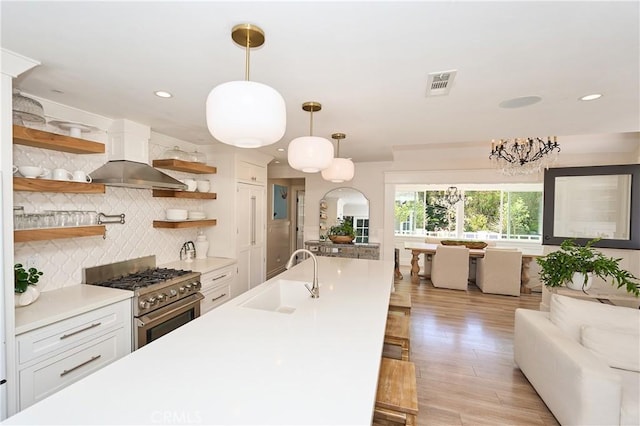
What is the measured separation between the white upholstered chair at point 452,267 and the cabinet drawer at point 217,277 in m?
3.82

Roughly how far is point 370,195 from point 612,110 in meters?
3.38

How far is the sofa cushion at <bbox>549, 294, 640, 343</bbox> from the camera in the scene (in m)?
2.06

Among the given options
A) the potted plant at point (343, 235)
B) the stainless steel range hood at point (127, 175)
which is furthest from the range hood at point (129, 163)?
the potted plant at point (343, 235)

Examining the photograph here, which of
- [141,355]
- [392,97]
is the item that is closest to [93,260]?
[141,355]

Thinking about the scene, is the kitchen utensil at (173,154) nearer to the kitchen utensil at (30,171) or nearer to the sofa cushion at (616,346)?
the kitchen utensil at (30,171)

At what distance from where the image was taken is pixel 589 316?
2156 millimetres

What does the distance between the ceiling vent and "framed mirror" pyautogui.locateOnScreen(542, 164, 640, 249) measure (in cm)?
387

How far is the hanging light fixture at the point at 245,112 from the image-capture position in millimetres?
1104

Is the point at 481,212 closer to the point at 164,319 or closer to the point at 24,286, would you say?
the point at 164,319

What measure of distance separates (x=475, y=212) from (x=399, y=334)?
22.3 ft

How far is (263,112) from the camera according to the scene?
3.69ft

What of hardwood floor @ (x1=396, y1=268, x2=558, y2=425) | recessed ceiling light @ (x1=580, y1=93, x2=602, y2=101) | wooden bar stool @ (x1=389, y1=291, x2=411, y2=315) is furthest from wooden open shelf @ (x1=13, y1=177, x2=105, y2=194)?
recessed ceiling light @ (x1=580, y1=93, x2=602, y2=101)

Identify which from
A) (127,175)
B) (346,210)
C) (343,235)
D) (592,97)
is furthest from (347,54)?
(346,210)

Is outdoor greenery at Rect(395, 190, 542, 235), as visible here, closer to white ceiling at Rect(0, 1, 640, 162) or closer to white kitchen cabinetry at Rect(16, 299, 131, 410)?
white ceiling at Rect(0, 1, 640, 162)
